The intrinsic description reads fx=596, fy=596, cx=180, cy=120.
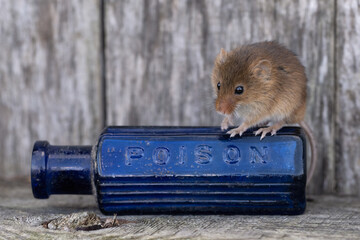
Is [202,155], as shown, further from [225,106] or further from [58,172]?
[58,172]

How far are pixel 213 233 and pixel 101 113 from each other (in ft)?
3.46

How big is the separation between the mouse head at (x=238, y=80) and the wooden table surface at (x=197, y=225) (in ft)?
1.60

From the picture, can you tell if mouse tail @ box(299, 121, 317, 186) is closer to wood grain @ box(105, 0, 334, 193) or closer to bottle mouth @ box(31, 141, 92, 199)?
wood grain @ box(105, 0, 334, 193)

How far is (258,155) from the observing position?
2.06m

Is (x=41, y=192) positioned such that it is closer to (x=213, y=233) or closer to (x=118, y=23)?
(x=213, y=233)

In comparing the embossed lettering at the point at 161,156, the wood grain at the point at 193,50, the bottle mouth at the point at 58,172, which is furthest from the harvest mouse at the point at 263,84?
the bottle mouth at the point at 58,172

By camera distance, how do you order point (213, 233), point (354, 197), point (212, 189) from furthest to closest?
1. point (354, 197)
2. point (212, 189)
3. point (213, 233)

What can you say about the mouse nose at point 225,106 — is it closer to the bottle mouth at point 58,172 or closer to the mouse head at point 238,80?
the mouse head at point 238,80

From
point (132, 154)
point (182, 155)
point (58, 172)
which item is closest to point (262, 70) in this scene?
point (182, 155)

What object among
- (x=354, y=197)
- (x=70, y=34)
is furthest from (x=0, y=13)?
(x=354, y=197)

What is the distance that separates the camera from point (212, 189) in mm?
2053

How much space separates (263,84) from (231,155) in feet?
1.45

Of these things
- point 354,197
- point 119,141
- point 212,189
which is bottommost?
point 354,197

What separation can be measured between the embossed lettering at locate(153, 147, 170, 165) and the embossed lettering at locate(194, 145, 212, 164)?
100mm
